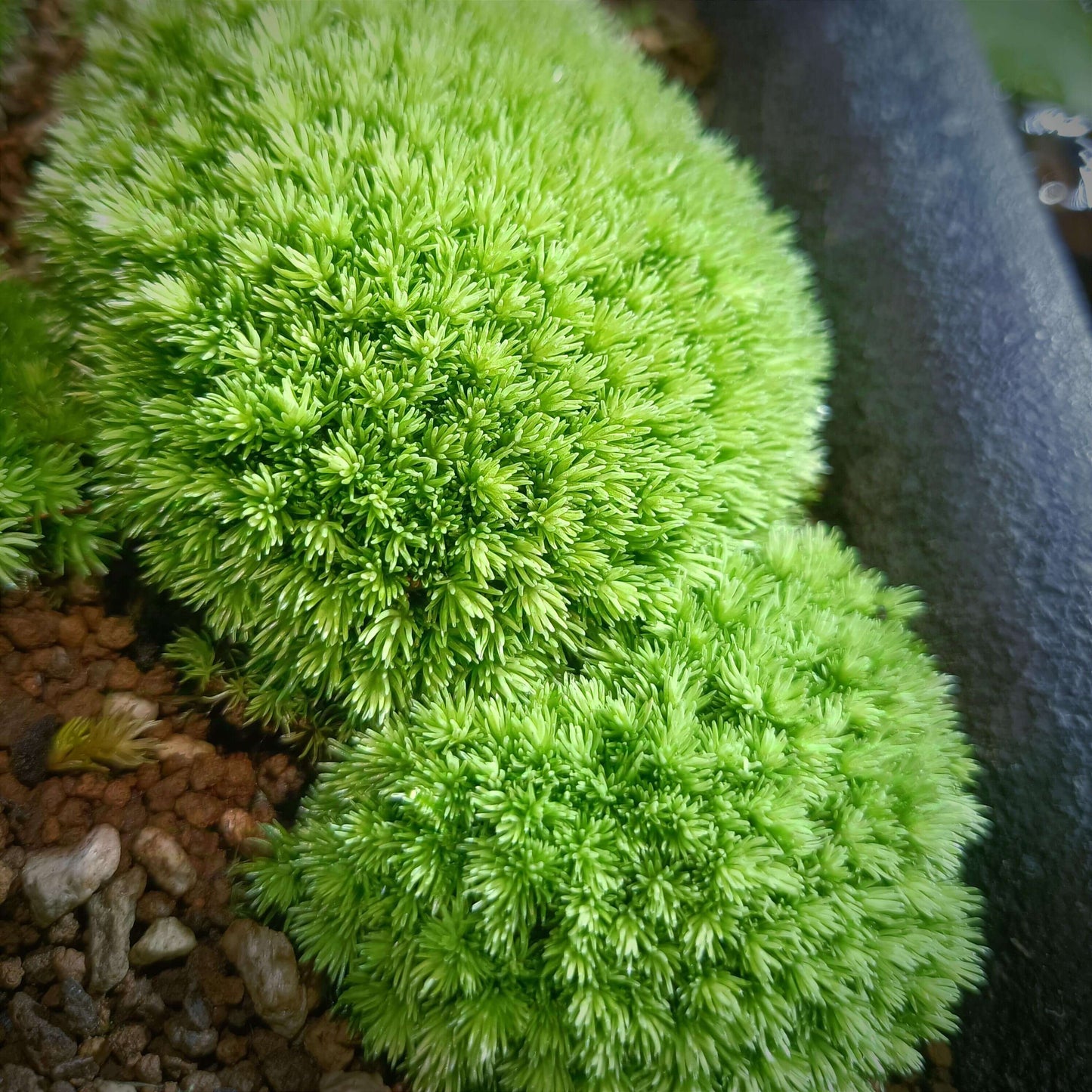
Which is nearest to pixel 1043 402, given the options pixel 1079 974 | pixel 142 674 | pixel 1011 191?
pixel 1011 191

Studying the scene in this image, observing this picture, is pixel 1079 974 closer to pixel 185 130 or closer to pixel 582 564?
pixel 582 564

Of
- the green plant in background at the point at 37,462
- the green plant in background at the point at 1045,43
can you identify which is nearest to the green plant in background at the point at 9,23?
the green plant in background at the point at 37,462

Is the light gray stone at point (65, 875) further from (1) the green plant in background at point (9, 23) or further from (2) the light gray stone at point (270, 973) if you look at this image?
(1) the green plant in background at point (9, 23)

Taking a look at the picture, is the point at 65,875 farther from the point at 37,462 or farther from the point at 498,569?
the point at 498,569

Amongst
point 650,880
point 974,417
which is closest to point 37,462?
point 650,880

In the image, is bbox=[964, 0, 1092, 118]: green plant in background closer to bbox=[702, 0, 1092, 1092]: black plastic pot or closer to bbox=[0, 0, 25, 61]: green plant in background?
bbox=[702, 0, 1092, 1092]: black plastic pot

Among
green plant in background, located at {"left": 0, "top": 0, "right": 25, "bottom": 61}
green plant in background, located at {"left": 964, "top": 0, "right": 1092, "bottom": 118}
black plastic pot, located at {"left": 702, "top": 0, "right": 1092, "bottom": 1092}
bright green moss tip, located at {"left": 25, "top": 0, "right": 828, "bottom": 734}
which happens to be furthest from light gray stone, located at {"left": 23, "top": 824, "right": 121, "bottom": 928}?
green plant in background, located at {"left": 964, "top": 0, "right": 1092, "bottom": 118}

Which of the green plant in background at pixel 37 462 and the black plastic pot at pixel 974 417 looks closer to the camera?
the green plant in background at pixel 37 462
